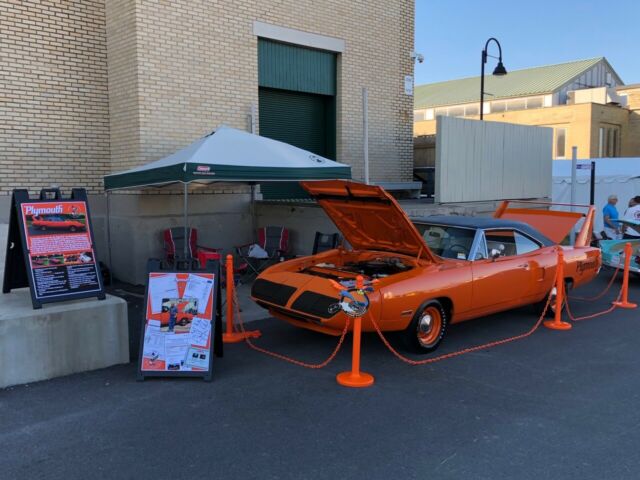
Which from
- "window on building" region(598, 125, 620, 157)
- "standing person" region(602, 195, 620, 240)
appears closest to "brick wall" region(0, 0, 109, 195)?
"standing person" region(602, 195, 620, 240)

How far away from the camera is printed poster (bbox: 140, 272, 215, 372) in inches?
211

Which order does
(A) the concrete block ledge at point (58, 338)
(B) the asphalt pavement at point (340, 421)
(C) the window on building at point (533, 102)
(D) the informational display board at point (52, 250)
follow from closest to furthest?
(B) the asphalt pavement at point (340, 421) → (A) the concrete block ledge at point (58, 338) → (D) the informational display board at point (52, 250) → (C) the window on building at point (533, 102)

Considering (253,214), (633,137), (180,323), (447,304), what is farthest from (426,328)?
(633,137)

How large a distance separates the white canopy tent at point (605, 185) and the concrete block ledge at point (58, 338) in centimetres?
1470

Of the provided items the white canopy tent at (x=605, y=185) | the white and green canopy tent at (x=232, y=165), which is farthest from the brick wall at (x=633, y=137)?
the white and green canopy tent at (x=232, y=165)

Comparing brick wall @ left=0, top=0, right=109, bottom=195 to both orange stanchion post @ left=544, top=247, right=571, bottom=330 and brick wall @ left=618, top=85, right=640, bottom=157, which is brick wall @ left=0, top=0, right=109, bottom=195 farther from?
brick wall @ left=618, top=85, right=640, bottom=157

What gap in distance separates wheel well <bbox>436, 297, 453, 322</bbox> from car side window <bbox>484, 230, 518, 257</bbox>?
3.39 ft

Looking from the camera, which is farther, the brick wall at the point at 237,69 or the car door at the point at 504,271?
the brick wall at the point at 237,69

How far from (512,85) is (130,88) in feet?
141

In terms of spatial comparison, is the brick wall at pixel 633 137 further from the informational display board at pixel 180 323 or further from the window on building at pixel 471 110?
the informational display board at pixel 180 323

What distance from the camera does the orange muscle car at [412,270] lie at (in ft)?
19.2

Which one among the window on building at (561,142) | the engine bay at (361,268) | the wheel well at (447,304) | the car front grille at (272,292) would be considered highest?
the window on building at (561,142)

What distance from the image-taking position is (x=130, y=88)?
9.95m

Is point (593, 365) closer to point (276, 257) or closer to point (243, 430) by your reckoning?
point (243, 430)
